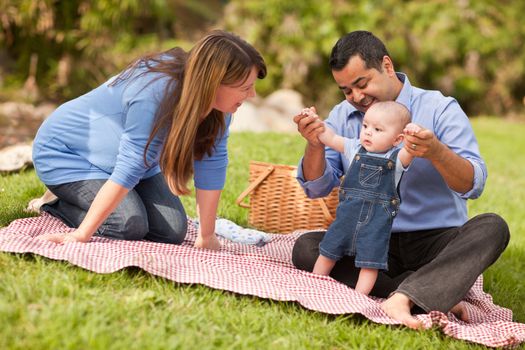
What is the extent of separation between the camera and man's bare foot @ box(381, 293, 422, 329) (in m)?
3.28

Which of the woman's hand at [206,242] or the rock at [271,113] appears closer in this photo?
the woman's hand at [206,242]

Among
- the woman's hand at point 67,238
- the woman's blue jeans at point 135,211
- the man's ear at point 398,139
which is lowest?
the woman's blue jeans at point 135,211

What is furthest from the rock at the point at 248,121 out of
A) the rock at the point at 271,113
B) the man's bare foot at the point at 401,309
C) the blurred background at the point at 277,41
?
the man's bare foot at the point at 401,309

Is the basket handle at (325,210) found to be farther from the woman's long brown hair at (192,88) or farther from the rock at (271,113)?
the rock at (271,113)

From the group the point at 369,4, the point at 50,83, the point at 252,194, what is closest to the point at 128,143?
the point at 252,194

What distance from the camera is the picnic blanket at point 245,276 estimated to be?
3.25m

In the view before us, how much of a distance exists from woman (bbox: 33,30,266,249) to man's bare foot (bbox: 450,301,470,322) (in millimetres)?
1346

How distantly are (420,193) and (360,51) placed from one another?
772 millimetres

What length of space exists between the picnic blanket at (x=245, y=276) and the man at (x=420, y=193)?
132 millimetres

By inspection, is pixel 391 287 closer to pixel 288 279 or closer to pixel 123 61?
pixel 288 279

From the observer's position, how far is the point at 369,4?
13.6 meters

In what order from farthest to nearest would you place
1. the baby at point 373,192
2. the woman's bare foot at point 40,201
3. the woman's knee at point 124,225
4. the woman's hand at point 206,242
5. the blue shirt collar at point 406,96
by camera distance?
1. the woman's bare foot at point 40,201
2. the woman's hand at point 206,242
3. the woman's knee at point 124,225
4. the blue shirt collar at point 406,96
5. the baby at point 373,192

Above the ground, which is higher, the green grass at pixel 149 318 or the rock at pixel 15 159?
the green grass at pixel 149 318

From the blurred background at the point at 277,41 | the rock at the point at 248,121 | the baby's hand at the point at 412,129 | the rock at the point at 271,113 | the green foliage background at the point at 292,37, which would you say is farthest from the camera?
the green foliage background at the point at 292,37
